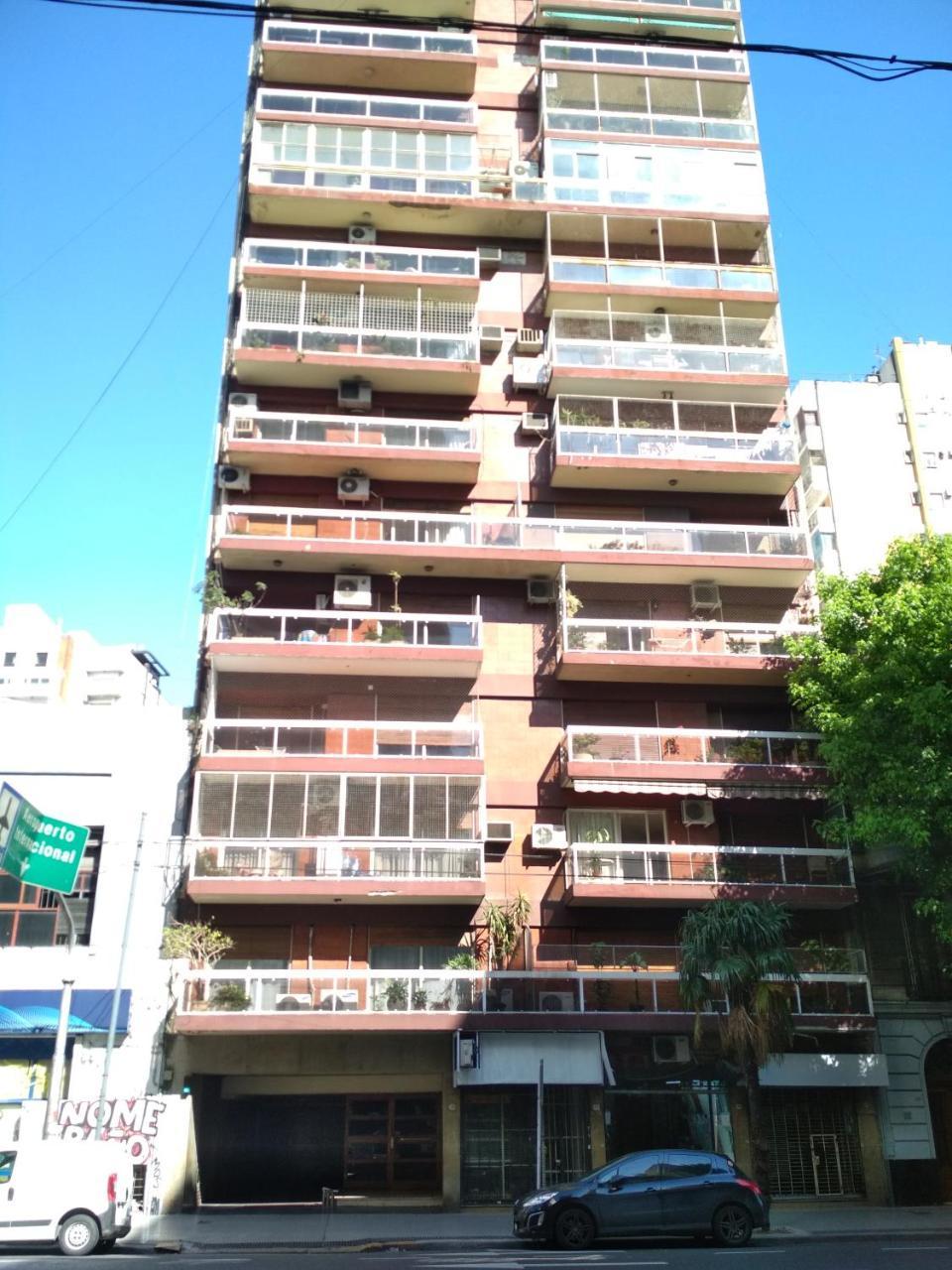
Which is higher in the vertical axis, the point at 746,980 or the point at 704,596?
the point at 704,596

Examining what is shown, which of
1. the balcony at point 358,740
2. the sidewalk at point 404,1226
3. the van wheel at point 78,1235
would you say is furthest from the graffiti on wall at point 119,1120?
the balcony at point 358,740

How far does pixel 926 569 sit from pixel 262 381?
58.3 ft

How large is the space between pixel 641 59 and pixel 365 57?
8.62 m

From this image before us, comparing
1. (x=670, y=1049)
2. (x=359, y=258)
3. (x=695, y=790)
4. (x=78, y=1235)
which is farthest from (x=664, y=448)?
(x=78, y=1235)

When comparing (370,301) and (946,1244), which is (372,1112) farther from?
(370,301)

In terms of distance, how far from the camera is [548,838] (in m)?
25.5

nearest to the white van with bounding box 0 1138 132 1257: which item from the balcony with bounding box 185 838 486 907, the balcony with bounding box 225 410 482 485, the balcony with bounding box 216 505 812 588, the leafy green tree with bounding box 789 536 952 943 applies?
the balcony with bounding box 185 838 486 907

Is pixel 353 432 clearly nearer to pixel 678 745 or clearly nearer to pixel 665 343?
pixel 665 343

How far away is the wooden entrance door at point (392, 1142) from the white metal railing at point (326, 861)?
5.11 meters

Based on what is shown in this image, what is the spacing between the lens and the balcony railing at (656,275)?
30859 millimetres

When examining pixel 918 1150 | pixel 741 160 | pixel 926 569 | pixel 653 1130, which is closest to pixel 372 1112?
pixel 653 1130

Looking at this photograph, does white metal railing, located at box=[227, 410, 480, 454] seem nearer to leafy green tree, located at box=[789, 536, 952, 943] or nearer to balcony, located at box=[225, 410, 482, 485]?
balcony, located at box=[225, 410, 482, 485]

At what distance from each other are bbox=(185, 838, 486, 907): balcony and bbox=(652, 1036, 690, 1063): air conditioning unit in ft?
16.6

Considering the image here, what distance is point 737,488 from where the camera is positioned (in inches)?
1172
